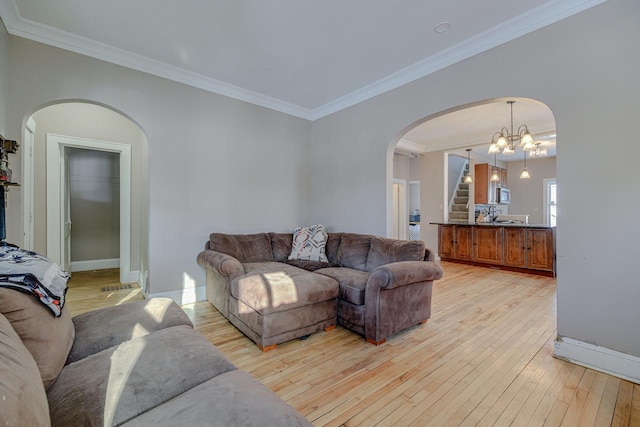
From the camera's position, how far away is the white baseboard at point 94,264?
17.9ft

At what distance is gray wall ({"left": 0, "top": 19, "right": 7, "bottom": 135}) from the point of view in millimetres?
2371

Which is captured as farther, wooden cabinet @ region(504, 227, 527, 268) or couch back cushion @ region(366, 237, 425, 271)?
wooden cabinet @ region(504, 227, 527, 268)

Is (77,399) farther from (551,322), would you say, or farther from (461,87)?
(551,322)

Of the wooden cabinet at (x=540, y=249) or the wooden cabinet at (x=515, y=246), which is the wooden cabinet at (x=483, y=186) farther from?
the wooden cabinet at (x=540, y=249)

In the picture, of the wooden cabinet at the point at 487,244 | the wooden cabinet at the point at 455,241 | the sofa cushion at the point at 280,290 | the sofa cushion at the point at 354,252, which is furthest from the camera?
the wooden cabinet at the point at 455,241

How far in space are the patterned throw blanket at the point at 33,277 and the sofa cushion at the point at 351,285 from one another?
2032mm

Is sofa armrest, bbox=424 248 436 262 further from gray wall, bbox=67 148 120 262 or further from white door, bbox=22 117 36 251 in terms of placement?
gray wall, bbox=67 148 120 262

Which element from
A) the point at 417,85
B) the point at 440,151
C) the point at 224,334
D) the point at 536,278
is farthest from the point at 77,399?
the point at 440,151

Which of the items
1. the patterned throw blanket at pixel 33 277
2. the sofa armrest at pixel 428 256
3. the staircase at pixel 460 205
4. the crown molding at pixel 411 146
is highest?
the crown molding at pixel 411 146

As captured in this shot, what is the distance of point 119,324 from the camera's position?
1.55m

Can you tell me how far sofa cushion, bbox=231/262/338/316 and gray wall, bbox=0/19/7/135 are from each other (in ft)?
8.02

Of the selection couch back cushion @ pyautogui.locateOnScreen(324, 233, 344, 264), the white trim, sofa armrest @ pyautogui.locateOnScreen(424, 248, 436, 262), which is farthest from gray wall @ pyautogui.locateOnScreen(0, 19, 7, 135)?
the white trim

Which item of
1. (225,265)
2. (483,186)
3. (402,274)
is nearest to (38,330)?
(225,265)

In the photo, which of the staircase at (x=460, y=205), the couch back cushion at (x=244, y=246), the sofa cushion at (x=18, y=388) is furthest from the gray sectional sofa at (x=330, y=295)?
the staircase at (x=460, y=205)
